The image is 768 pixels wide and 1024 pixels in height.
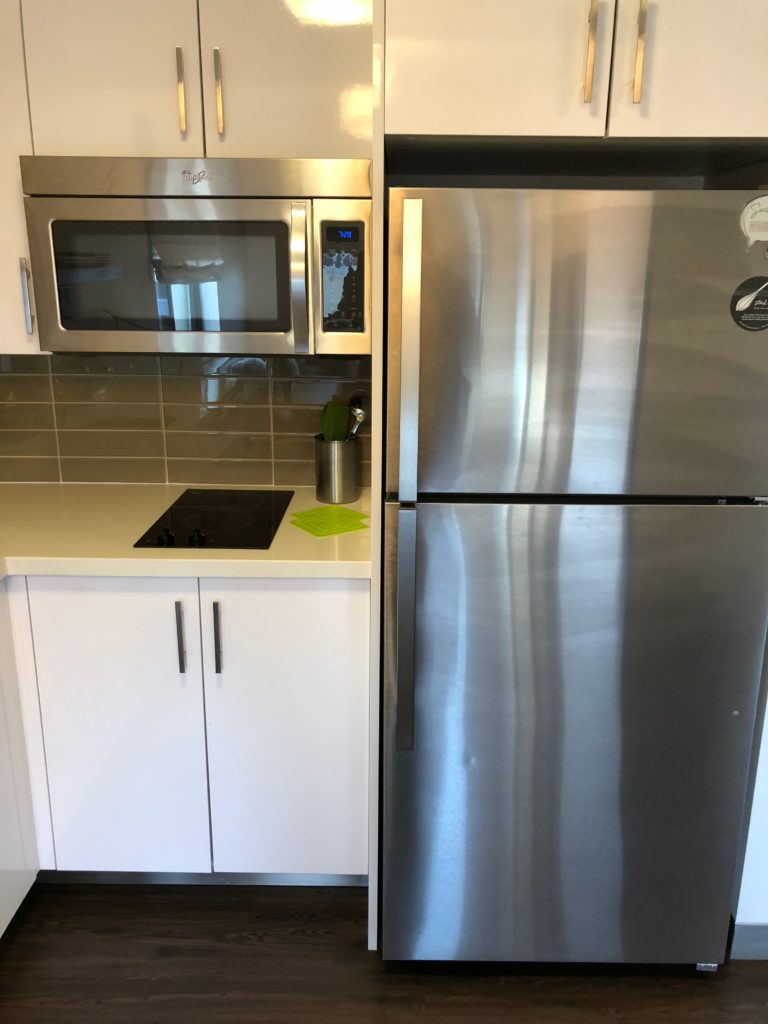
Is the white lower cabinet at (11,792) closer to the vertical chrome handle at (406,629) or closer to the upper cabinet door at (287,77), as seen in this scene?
the vertical chrome handle at (406,629)

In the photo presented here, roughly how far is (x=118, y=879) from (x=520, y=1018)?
1.05m

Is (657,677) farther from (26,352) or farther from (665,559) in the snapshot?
(26,352)

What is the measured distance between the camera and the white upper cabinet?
5.57 feet

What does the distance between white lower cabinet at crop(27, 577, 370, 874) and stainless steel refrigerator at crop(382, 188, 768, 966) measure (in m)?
0.24

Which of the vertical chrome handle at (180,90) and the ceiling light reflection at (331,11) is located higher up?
the ceiling light reflection at (331,11)

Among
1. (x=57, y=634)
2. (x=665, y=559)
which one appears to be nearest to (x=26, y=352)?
(x=57, y=634)

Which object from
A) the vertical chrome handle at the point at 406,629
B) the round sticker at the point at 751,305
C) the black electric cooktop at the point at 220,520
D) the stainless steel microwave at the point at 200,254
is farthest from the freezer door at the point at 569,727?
the stainless steel microwave at the point at 200,254

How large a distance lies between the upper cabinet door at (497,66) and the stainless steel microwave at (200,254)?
329 mm

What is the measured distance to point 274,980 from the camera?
175 centimetres

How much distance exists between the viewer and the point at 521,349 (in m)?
1.38

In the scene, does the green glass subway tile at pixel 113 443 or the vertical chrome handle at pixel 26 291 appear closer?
the vertical chrome handle at pixel 26 291

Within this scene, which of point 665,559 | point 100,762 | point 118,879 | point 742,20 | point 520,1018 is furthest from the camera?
point 118,879

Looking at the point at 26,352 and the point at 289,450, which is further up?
the point at 26,352

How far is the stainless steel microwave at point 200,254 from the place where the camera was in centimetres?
169
